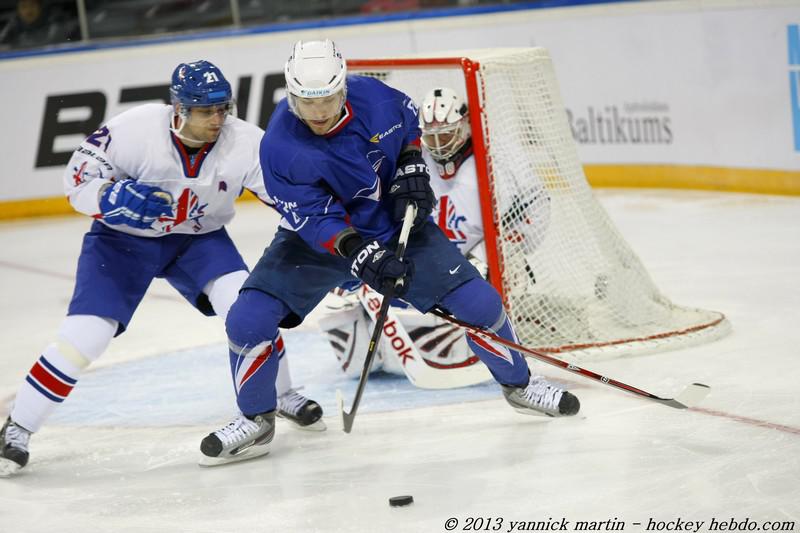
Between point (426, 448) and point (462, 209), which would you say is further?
point (462, 209)

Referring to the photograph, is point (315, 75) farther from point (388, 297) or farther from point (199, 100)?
point (388, 297)

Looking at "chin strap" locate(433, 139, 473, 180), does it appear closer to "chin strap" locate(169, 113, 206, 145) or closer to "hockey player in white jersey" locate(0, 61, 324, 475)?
"hockey player in white jersey" locate(0, 61, 324, 475)

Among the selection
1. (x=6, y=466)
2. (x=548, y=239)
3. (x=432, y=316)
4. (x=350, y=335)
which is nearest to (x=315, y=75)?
(x=432, y=316)

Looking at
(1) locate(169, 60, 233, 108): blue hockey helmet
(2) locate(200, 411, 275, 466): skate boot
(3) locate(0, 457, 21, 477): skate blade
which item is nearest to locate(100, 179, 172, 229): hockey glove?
(1) locate(169, 60, 233, 108): blue hockey helmet

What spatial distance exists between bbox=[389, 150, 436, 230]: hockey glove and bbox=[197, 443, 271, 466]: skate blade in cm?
82

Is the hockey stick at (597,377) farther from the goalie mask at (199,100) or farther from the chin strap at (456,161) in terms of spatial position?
the chin strap at (456,161)

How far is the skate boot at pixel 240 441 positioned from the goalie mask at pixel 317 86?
908 millimetres

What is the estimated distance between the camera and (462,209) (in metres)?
4.46

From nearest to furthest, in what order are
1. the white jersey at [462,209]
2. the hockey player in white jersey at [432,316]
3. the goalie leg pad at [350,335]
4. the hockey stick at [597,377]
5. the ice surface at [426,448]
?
the ice surface at [426,448] < the hockey stick at [597,377] < the hockey player in white jersey at [432,316] < the goalie leg pad at [350,335] < the white jersey at [462,209]

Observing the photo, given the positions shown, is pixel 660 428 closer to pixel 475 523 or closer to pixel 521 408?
pixel 521 408

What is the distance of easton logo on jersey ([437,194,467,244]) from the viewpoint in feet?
14.7

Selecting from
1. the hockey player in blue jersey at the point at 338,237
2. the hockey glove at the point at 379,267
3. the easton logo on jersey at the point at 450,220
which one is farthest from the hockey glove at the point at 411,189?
the easton logo on jersey at the point at 450,220

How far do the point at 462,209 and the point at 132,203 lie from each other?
139cm

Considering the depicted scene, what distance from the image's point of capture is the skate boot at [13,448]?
355 centimetres
